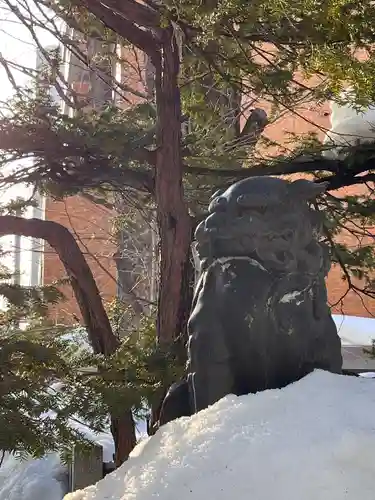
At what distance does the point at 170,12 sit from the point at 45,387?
1728 millimetres

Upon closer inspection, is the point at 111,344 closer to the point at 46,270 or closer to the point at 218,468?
the point at 218,468

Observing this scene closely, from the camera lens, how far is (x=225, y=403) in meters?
1.48

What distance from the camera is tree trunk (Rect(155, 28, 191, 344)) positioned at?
130 inches

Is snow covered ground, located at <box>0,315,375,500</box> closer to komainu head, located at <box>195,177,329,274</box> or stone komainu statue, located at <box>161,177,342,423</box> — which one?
stone komainu statue, located at <box>161,177,342,423</box>

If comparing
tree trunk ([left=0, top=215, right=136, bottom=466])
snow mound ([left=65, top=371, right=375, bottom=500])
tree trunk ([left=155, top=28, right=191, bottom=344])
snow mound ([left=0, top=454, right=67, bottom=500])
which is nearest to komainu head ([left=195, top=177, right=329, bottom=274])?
snow mound ([left=65, top=371, right=375, bottom=500])

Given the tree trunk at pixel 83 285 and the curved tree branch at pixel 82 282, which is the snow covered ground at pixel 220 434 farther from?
the curved tree branch at pixel 82 282

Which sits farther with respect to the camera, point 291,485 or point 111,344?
point 111,344

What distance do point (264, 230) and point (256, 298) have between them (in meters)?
0.18

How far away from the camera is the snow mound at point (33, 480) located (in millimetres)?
5879

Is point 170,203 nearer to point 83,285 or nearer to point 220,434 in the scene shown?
point 83,285

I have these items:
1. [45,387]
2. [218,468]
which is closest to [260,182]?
[218,468]

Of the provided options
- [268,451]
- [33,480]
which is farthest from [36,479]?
[268,451]

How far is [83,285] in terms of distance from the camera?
4016mm

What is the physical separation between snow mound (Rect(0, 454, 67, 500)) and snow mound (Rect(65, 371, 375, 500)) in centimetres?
476
